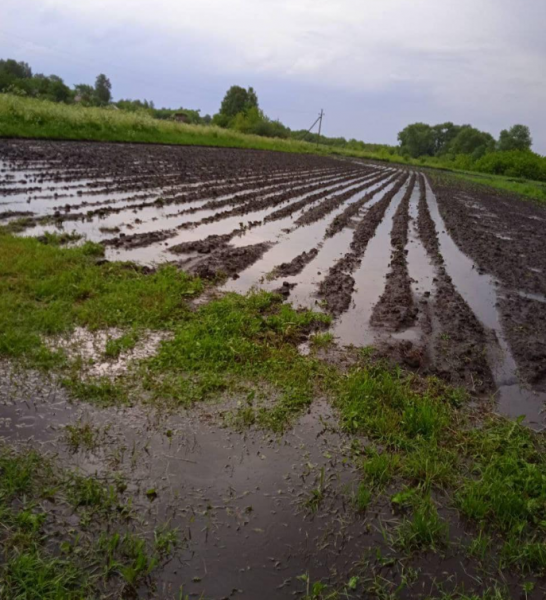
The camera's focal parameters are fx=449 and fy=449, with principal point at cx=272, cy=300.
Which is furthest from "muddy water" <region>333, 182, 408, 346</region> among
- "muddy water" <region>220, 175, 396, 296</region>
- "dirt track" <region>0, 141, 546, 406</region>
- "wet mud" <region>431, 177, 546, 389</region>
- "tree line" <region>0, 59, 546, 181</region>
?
"tree line" <region>0, 59, 546, 181</region>

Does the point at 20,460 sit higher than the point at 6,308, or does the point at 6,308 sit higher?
the point at 6,308

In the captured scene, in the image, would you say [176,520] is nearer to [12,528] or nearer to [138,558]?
[138,558]

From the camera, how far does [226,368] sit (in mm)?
4387

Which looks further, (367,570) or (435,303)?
(435,303)

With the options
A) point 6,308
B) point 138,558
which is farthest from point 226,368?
point 6,308

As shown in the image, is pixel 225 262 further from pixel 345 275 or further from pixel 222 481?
pixel 222 481

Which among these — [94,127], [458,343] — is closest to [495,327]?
[458,343]

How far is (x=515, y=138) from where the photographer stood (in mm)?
100188

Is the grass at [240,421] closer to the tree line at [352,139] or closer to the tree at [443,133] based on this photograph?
the tree line at [352,139]

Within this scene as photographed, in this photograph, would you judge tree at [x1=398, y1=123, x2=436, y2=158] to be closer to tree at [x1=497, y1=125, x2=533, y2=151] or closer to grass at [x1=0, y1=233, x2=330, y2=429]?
tree at [x1=497, y1=125, x2=533, y2=151]

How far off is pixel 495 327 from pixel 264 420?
14.3 feet

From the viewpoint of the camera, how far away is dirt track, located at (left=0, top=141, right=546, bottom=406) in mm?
5914

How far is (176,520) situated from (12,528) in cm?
88

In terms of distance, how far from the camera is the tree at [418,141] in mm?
119000
